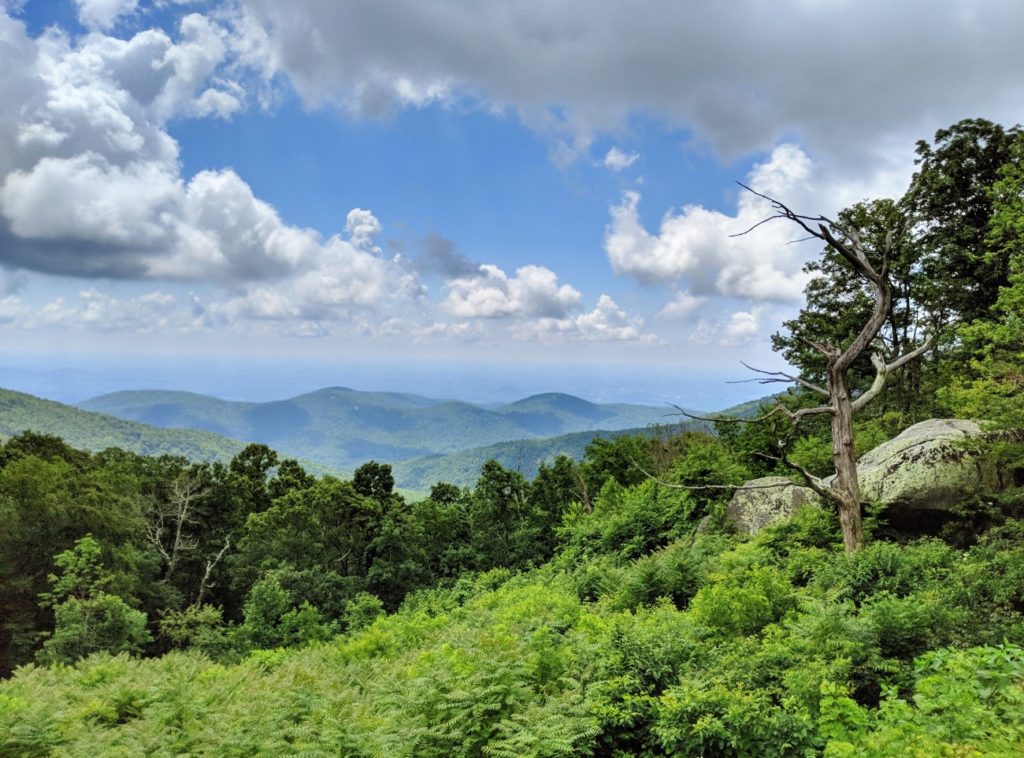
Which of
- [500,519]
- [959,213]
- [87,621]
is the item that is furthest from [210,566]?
[959,213]

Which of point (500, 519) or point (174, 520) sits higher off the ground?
point (500, 519)

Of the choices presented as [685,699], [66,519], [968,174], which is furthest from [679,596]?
[66,519]

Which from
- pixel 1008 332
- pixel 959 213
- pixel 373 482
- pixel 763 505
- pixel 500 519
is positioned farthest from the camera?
pixel 373 482

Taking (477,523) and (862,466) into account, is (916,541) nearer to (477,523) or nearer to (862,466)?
(862,466)

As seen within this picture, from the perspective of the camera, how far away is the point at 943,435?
1380 centimetres

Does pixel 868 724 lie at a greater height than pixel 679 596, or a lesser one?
greater

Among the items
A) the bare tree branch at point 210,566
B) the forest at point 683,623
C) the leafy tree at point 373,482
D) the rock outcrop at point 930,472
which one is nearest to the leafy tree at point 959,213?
the forest at point 683,623

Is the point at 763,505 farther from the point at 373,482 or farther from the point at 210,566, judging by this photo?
the point at 210,566

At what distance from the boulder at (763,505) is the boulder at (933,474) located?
220 centimetres

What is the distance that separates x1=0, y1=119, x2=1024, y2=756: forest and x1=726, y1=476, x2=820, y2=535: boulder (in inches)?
24.0

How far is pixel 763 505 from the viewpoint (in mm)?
16859

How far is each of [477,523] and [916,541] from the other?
30529 mm

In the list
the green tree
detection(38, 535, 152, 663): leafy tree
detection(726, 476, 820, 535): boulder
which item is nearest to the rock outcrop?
detection(726, 476, 820, 535): boulder

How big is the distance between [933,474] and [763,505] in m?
4.76
